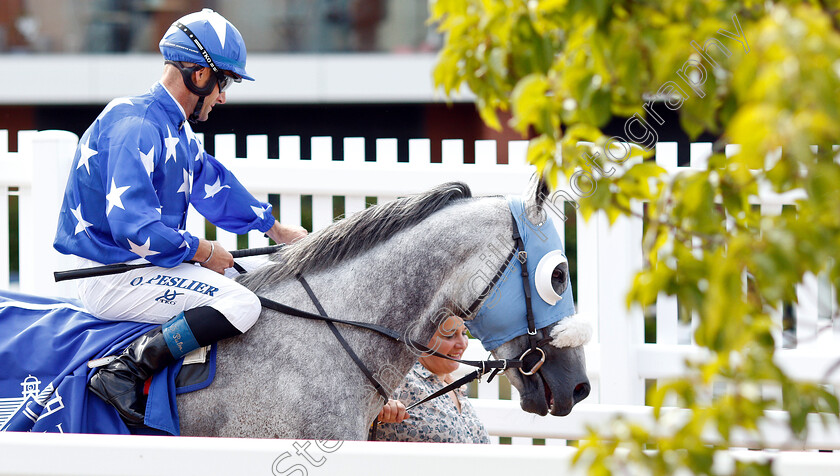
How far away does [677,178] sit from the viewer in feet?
3.57

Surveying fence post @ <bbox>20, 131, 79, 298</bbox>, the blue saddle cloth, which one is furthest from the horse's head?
fence post @ <bbox>20, 131, 79, 298</bbox>

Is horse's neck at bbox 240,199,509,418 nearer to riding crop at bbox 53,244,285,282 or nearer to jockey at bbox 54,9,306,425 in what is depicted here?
jockey at bbox 54,9,306,425

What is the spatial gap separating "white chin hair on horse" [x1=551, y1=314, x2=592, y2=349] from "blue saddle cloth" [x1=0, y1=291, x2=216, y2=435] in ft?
3.48

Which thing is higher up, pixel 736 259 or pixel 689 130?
pixel 689 130

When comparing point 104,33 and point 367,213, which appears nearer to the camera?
point 367,213

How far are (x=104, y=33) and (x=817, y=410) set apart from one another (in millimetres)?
12232

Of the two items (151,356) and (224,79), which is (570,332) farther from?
(224,79)

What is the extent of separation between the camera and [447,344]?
2.84 m

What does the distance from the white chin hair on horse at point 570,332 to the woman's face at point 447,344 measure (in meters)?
0.34

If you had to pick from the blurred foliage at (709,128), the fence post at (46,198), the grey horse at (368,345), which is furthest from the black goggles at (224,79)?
the fence post at (46,198)

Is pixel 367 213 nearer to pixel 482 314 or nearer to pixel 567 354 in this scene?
pixel 482 314

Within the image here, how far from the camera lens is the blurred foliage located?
0.86 meters

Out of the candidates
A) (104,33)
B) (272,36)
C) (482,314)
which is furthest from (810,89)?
(104,33)

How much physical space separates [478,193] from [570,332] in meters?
1.91
